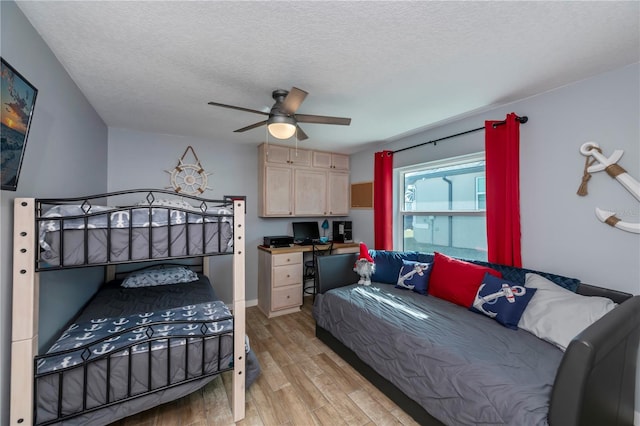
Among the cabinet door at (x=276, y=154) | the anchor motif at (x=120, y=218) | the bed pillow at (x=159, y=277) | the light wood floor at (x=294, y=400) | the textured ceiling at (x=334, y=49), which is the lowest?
the light wood floor at (x=294, y=400)

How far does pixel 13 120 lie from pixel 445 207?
11.4ft

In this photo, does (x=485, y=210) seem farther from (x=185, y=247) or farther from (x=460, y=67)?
(x=185, y=247)

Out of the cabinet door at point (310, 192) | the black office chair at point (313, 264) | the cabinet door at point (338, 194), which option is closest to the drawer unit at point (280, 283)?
the black office chair at point (313, 264)

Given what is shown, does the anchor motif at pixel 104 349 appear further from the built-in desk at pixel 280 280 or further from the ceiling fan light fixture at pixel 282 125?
the built-in desk at pixel 280 280

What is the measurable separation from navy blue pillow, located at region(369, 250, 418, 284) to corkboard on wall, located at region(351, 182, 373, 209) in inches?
43.1

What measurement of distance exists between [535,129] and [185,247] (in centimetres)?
293

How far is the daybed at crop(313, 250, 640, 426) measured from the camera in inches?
45.7

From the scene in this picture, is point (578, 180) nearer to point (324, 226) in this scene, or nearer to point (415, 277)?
point (415, 277)

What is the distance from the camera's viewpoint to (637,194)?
1.67 m

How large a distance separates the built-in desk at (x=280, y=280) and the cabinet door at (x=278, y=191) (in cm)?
57

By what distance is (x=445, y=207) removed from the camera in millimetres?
3027

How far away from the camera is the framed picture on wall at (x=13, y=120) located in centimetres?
107

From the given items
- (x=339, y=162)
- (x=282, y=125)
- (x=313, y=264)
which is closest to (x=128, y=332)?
(x=282, y=125)

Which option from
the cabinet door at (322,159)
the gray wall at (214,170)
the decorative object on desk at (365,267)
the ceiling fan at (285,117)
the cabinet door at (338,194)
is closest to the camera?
the ceiling fan at (285,117)
